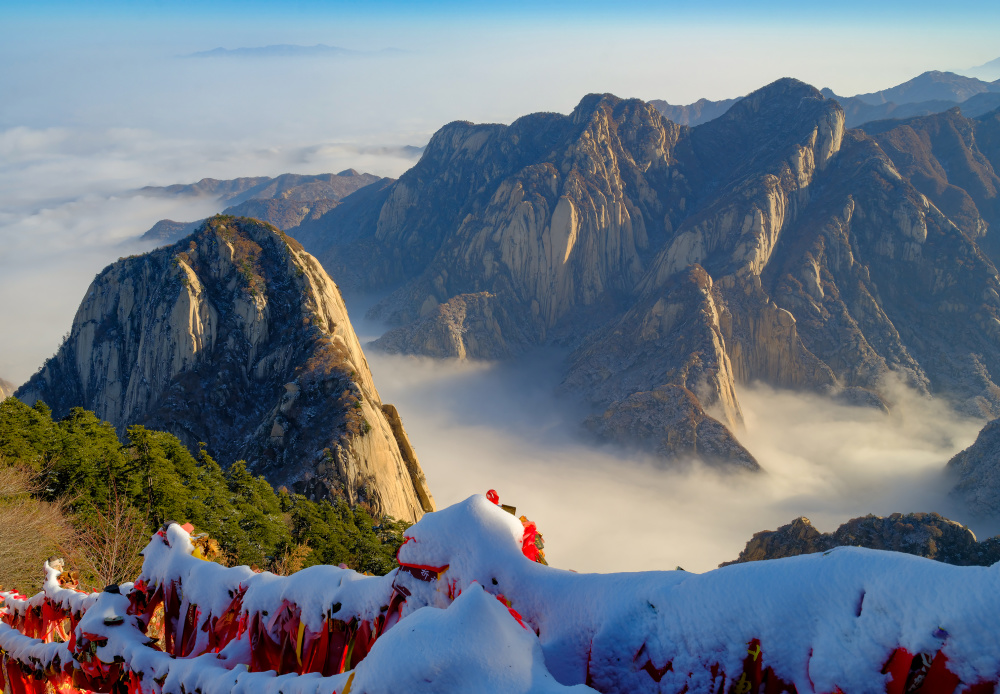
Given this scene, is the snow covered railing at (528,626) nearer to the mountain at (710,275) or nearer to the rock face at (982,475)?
the rock face at (982,475)

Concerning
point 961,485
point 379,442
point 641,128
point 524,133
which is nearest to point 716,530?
point 961,485

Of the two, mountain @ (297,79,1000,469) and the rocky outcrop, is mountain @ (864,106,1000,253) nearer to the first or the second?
mountain @ (297,79,1000,469)

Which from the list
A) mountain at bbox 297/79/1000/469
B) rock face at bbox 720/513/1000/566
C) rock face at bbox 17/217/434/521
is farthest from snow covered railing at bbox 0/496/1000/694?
mountain at bbox 297/79/1000/469

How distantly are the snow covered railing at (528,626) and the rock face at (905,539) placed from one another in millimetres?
36808

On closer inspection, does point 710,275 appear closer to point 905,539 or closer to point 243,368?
point 905,539

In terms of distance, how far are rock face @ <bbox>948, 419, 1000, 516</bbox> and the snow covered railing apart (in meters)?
91.8

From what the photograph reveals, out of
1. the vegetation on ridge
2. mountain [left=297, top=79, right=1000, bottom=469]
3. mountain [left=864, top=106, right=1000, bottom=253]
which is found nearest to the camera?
the vegetation on ridge

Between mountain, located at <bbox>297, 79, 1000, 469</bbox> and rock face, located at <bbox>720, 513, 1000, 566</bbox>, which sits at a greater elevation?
mountain, located at <bbox>297, 79, 1000, 469</bbox>

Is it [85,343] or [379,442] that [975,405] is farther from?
[85,343]

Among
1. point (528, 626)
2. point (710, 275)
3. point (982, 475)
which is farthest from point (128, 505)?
point (710, 275)

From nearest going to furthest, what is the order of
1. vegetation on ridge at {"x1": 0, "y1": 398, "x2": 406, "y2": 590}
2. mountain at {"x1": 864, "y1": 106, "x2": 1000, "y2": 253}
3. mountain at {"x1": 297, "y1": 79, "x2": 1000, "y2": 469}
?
vegetation on ridge at {"x1": 0, "y1": 398, "x2": 406, "y2": 590} → mountain at {"x1": 297, "y1": 79, "x2": 1000, "y2": 469} → mountain at {"x1": 864, "y1": 106, "x2": 1000, "y2": 253}

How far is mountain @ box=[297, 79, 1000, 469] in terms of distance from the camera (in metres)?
114

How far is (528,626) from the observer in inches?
196

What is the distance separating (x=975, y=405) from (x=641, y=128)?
108991 millimetres
